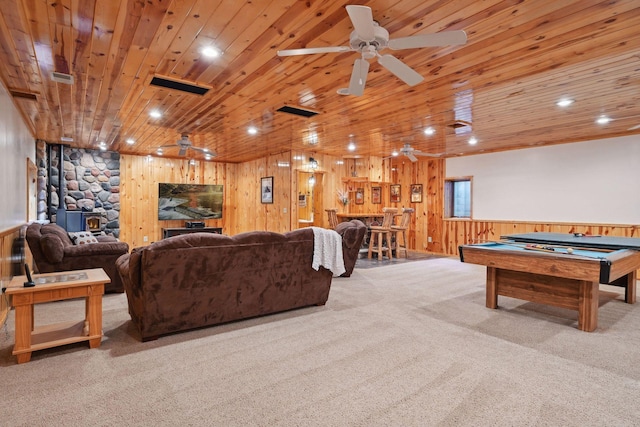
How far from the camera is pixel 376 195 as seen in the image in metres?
9.85

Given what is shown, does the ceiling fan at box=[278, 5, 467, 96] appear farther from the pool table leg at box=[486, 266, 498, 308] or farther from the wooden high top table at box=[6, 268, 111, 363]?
the pool table leg at box=[486, 266, 498, 308]

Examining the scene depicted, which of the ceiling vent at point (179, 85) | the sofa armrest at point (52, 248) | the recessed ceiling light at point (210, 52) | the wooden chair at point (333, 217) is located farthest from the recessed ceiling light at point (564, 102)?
the sofa armrest at point (52, 248)

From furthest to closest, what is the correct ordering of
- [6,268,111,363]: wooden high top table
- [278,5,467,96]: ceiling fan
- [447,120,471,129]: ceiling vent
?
[447,120,471,129]: ceiling vent < [6,268,111,363]: wooden high top table < [278,5,467,96]: ceiling fan

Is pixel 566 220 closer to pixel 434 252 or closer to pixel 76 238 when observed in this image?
pixel 434 252

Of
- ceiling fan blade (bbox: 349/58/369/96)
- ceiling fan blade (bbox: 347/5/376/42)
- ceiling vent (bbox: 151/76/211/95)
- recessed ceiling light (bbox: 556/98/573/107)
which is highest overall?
recessed ceiling light (bbox: 556/98/573/107)

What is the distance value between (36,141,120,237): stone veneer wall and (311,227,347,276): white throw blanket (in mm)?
6635

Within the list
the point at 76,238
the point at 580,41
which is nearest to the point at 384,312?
the point at 580,41

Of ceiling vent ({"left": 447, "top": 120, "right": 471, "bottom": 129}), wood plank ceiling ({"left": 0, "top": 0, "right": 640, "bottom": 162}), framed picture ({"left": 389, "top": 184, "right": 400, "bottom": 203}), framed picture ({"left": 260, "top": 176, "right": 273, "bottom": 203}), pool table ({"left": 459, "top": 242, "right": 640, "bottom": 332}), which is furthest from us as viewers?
framed picture ({"left": 389, "top": 184, "right": 400, "bottom": 203})

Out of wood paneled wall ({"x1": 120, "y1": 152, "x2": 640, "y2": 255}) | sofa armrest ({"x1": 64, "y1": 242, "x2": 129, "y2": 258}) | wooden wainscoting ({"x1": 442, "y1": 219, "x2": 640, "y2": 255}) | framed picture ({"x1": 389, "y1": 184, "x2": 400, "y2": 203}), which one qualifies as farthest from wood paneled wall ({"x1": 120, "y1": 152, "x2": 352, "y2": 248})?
sofa armrest ({"x1": 64, "y1": 242, "x2": 129, "y2": 258})

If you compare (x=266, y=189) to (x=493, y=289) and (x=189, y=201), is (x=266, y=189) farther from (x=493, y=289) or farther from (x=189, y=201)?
(x=493, y=289)

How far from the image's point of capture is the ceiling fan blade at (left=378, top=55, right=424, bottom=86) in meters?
2.44

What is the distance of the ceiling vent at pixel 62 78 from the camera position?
3.40 metres

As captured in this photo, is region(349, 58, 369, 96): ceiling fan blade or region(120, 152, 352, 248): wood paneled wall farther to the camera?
region(120, 152, 352, 248): wood paneled wall

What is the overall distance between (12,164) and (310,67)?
3.84 metres
